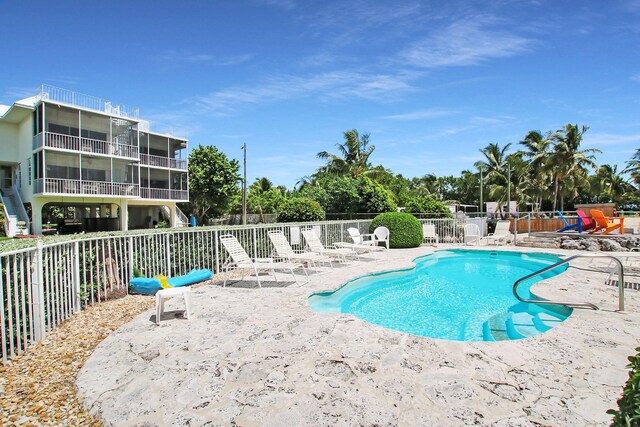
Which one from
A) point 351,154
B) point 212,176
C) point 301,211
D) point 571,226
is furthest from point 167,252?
point 351,154

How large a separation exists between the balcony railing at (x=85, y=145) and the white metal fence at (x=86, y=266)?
1995 centimetres

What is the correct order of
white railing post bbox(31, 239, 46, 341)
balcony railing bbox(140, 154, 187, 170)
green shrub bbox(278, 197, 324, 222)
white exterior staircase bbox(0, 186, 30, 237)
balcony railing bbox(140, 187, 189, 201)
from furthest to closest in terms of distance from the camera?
balcony railing bbox(140, 154, 187, 170) → balcony railing bbox(140, 187, 189, 201) → green shrub bbox(278, 197, 324, 222) → white exterior staircase bbox(0, 186, 30, 237) → white railing post bbox(31, 239, 46, 341)

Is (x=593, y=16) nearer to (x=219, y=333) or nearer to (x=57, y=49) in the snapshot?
(x=219, y=333)

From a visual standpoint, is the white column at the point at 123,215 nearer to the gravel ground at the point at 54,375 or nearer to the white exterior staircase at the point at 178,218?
the white exterior staircase at the point at 178,218

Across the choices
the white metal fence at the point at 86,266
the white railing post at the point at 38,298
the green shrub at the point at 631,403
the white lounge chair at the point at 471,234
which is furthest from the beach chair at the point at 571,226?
the white railing post at the point at 38,298

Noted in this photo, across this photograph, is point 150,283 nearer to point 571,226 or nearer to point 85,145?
point 571,226

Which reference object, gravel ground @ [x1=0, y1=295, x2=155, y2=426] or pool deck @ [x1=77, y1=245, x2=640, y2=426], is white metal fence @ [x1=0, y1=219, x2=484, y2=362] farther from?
pool deck @ [x1=77, y1=245, x2=640, y2=426]

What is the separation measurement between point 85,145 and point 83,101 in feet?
10.2

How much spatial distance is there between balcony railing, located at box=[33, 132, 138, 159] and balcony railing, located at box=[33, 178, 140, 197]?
223 centimetres

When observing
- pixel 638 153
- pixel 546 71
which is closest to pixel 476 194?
pixel 638 153

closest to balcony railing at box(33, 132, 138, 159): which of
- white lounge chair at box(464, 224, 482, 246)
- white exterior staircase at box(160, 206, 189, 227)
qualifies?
white exterior staircase at box(160, 206, 189, 227)

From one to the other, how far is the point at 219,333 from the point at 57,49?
1568 centimetres

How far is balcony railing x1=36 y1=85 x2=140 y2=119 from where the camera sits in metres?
22.8

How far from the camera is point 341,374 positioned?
3.38 meters
